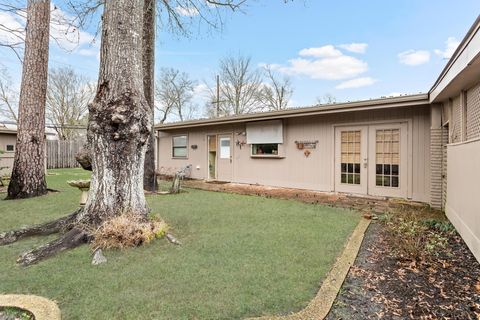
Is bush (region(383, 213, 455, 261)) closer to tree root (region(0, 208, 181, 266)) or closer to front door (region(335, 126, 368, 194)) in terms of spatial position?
front door (region(335, 126, 368, 194))

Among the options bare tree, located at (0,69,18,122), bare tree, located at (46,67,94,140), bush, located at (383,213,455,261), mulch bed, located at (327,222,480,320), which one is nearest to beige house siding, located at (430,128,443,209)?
bush, located at (383,213,455,261)

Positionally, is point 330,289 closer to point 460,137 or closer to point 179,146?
point 460,137

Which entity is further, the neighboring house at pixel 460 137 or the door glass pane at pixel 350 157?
the door glass pane at pixel 350 157

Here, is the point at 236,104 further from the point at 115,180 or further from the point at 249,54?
the point at 115,180

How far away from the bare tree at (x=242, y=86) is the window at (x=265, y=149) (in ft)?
40.8

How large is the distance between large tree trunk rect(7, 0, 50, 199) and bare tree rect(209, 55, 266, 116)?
14918 mm

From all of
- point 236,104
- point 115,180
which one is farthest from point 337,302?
point 236,104

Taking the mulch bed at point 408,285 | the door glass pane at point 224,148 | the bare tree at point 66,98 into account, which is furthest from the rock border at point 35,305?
the bare tree at point 66,98

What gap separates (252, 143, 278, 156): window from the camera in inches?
340

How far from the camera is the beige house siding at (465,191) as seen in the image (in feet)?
10.2

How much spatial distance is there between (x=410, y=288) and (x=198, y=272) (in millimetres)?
1963

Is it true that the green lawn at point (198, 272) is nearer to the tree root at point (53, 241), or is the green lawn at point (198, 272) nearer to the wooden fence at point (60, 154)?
the tree root at point (53, 241)

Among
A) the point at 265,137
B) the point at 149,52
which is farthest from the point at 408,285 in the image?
the point at 149,52

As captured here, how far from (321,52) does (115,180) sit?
1626 centimetres
